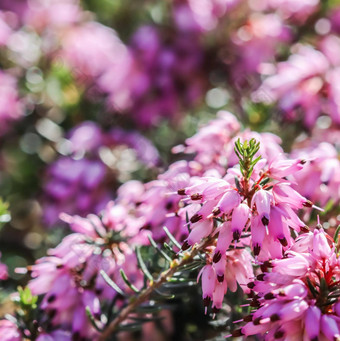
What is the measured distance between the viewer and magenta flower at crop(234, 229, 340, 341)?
1.07 metres

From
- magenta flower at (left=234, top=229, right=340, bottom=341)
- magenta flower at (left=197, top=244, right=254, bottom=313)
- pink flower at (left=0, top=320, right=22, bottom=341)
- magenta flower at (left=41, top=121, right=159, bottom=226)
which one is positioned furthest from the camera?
magenta flower at (left=41, top=121, right=159, bottom=226)

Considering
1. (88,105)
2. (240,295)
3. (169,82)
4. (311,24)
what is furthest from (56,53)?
(240,295)

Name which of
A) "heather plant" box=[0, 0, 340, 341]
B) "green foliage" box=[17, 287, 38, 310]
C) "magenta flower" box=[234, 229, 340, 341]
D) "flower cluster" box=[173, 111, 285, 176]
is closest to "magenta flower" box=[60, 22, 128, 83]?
"heather plant" box=[0, 0, 340, 341]

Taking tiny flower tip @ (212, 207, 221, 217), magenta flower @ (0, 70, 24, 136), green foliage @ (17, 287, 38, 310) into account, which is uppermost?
magenta flower @ (0, 70, 24, 136)

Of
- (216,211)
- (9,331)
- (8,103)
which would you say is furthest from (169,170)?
(8,103)

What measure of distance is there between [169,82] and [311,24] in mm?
779

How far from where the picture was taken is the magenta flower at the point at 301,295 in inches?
42.1

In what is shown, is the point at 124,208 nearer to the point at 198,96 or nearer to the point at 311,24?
the point at 198,96

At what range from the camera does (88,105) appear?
2.58 metres

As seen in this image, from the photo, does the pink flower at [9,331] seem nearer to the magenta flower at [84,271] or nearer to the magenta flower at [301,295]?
the magenta flower at [84,271]

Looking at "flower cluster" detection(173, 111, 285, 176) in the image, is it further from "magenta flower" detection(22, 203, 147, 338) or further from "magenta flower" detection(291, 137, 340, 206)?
"magenta flower" detection(22, 203, 147, 338)

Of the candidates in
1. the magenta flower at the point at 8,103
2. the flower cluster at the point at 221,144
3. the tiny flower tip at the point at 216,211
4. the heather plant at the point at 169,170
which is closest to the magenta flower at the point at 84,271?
the heather plant at the point at 169,170

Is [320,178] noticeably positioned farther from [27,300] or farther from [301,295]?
[27,300]

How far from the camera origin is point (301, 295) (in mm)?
1087
